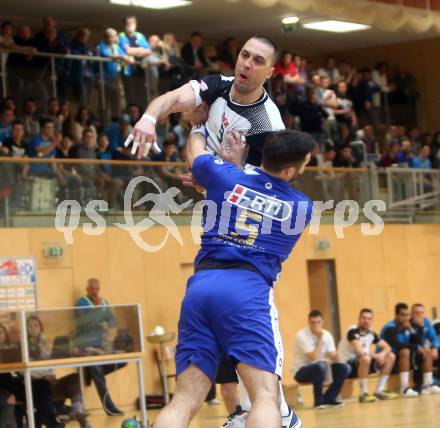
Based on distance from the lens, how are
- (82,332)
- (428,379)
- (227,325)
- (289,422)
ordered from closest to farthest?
(227,325) → (289,422) → (82,332) → (428,379)

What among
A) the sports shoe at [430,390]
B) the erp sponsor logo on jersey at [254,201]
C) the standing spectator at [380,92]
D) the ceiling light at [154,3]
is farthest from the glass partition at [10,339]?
the standing spectator at [380,92]

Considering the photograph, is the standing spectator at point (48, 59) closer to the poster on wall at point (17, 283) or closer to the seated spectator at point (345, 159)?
the poster on wall at point (17, 283)

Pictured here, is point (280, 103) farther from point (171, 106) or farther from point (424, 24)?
point (171, 106)

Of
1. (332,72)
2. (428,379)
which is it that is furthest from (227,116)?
(332,72)

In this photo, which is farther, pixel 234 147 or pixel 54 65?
pixel 54 65

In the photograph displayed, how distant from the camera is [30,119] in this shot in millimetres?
17562

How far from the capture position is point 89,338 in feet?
40.5

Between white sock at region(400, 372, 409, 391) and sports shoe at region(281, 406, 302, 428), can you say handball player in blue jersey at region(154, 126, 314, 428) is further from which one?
white sock at region(400, 372, 409, 391)

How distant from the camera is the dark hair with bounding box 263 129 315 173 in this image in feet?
20.5

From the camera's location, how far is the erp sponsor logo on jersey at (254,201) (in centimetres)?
629

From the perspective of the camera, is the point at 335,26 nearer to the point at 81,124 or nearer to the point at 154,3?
the point at 154,3

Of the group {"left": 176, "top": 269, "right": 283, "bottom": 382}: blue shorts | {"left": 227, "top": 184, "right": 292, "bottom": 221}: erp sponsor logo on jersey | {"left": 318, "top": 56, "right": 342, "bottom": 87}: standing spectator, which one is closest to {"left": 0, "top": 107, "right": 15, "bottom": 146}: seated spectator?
{"left": 318, "top": 56, "right": 342, "bottom": 87}: standing spectator

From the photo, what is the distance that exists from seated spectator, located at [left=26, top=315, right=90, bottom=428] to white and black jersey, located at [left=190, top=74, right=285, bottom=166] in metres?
5.49

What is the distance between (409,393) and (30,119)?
7268mm
